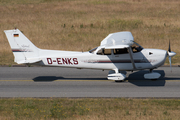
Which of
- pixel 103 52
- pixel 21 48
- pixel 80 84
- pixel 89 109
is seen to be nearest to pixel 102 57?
pixel 103 52

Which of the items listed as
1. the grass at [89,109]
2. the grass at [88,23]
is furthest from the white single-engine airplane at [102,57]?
the grass at [88,23]

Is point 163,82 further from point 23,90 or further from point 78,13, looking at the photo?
point 78,13

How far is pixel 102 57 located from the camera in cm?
1312

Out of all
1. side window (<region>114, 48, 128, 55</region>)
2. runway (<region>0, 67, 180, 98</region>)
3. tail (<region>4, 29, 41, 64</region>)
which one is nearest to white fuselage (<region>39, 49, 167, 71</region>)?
side window (<region>114, 48, 128, 55</region>)

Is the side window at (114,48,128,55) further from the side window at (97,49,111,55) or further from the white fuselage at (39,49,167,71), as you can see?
the side window at (97,49,111,55)

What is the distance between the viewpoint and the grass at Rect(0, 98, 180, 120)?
852 centimetres

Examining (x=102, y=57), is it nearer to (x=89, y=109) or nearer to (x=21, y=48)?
(x=21, y=48)

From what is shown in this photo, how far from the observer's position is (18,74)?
15289 millimetres

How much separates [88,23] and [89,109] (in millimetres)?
21224

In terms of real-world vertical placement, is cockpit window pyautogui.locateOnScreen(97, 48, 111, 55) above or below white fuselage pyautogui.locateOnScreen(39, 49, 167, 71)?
above

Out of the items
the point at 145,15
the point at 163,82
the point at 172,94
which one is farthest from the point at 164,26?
the point at 172,94

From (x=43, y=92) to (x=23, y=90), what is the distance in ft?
3.60

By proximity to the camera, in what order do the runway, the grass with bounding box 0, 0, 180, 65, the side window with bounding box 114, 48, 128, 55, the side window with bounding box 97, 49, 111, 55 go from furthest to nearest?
the grass with bounding box 0, 0, 180, 65 < the side window with bounding box 97, 49, 111, 55 < the side window with bounding box 114, 48, 128, 55 < the runway

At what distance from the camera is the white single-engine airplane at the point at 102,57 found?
1299 cm
